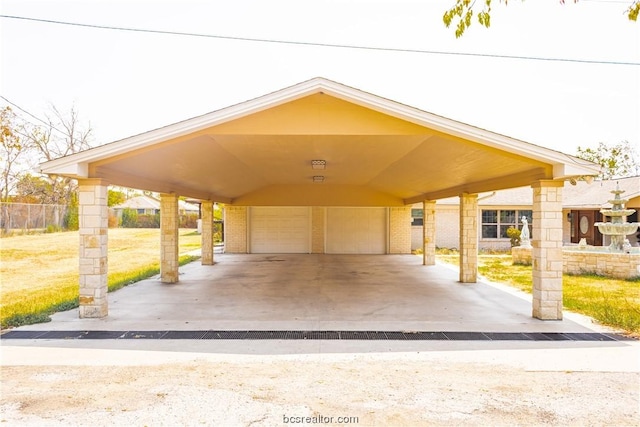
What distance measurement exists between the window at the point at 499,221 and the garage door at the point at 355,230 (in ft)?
19.1

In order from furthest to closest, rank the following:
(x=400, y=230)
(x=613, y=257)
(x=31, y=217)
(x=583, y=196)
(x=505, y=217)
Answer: (x=31, y=217) < (x=505, y=217) < (x=583, y=196) < (x=400, y=230) < (x=613, y=257)

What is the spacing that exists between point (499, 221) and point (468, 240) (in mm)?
11712

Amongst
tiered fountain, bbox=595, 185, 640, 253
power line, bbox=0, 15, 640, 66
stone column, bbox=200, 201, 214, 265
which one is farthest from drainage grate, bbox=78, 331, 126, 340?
tiered fountain, bbox=595, 185, 640, 253

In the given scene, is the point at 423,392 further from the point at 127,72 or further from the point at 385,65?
the point at 127,72

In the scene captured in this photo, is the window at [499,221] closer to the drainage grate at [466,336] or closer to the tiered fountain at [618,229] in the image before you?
the tiered fountain at [618,229]

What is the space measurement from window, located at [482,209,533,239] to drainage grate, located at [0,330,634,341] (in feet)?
54.5

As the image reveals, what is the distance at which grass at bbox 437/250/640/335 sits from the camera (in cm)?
770

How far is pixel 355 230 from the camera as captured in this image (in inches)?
845

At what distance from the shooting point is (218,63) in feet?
49.6

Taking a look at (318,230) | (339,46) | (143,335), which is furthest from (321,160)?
(318,230)

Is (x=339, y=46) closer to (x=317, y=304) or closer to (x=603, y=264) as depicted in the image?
(x=317, y=304)

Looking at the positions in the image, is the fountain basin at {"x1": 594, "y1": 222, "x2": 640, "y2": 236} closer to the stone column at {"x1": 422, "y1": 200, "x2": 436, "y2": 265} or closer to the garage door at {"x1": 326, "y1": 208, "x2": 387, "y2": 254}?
the stone column at {"x1": 422, "y1": 200, "x2": 436, "y2": 265}

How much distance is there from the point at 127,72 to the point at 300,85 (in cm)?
1302

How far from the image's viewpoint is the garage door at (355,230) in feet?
70.2
